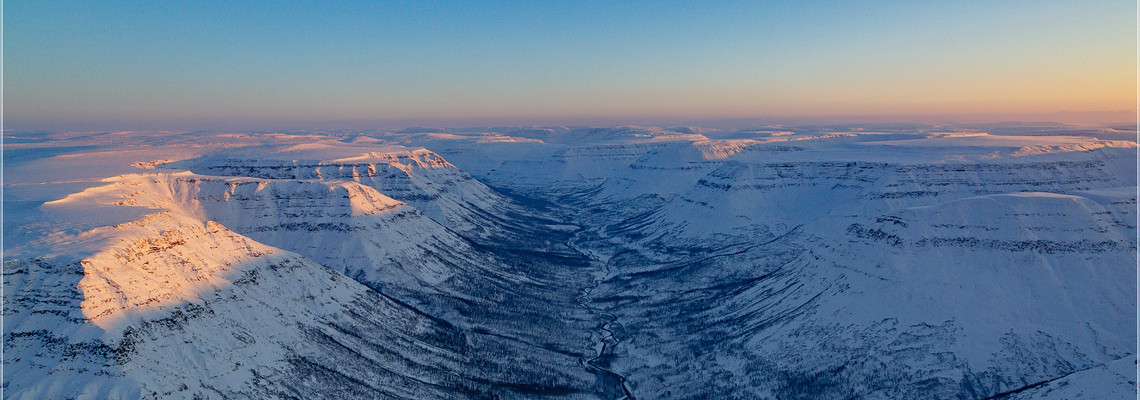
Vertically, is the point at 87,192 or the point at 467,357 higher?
the point at 87,192

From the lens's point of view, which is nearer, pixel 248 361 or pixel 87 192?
pixel 248 361

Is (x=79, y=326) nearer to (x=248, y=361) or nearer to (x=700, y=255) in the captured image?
(x=248, y=361)

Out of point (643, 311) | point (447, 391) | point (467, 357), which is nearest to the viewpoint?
point (447, 391)

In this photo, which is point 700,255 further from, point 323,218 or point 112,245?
point 112,245

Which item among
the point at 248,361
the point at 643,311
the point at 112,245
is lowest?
the point at 643,311

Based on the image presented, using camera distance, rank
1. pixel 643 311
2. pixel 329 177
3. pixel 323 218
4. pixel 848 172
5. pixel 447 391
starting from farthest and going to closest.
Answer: pixel 329 177 < pixel 848 172 < pixel 323 218 < pixel 643 311 < pixel 447 391

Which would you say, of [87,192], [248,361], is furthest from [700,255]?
[87,192]

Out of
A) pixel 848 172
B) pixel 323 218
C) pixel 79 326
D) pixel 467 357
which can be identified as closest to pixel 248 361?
pixel 79 326
